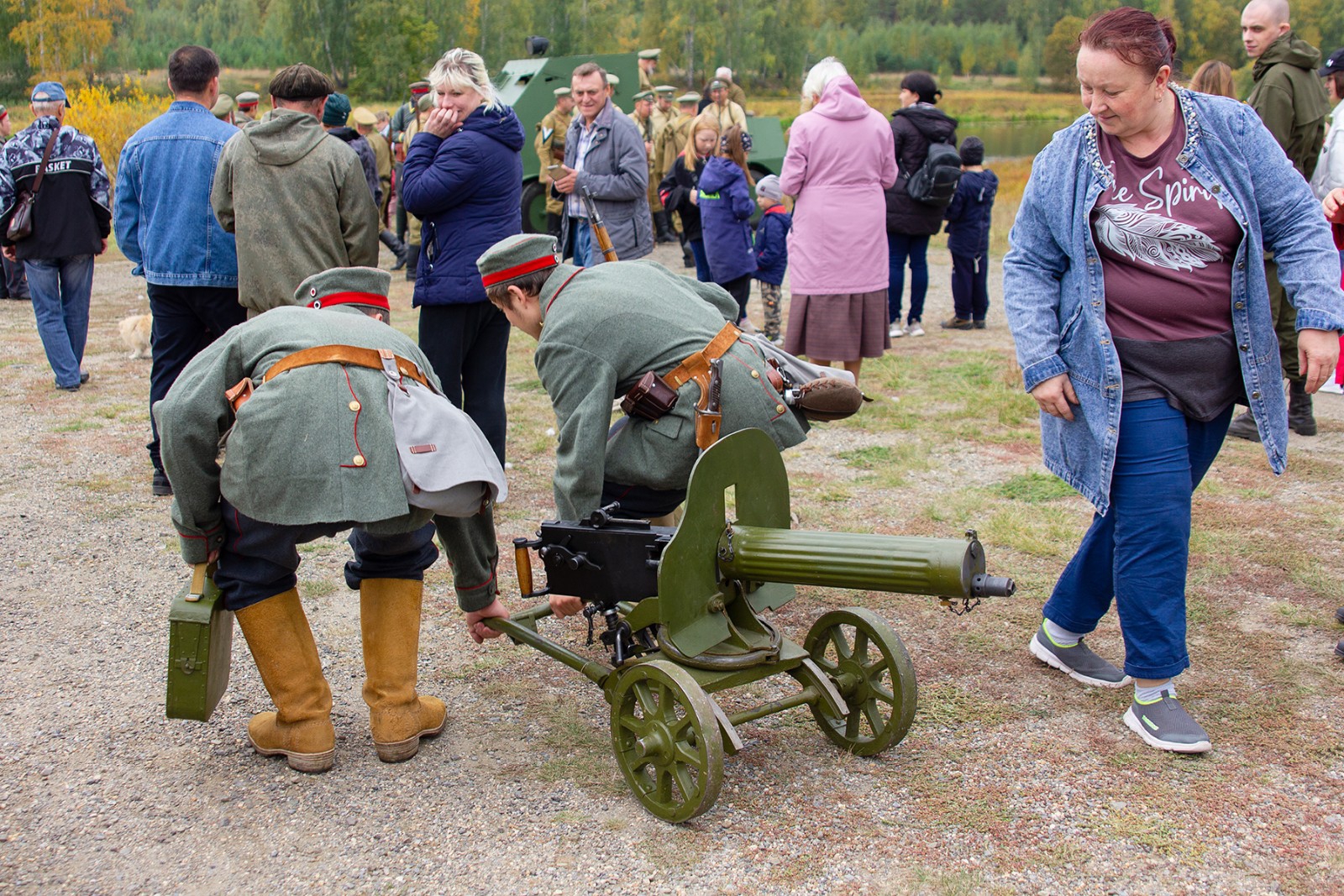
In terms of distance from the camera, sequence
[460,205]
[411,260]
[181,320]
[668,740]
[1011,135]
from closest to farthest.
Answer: [668,740] < [460,205] < [181,320] < [411,260] < [1011,135]

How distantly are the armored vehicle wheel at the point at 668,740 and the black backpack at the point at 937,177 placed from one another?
6.15 metres

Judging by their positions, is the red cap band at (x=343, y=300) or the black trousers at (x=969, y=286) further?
the black trousers at (x=969, y=286)

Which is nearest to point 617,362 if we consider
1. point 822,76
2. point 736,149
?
point 822,76

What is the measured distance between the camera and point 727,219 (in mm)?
7871

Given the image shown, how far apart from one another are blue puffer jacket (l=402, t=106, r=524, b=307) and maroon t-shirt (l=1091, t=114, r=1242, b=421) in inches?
100

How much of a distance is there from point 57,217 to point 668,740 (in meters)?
6.37

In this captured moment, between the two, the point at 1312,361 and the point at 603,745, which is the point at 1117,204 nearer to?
the point at 1312,361

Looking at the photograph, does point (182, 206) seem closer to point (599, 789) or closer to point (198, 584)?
point (198, 584)

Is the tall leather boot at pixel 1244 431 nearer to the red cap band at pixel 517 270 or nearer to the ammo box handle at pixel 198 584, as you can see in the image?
the red cap band at pixel 517 270

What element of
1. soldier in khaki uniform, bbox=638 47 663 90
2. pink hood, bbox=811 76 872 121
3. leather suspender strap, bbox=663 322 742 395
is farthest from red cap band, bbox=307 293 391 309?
soldier in khaki uniform, bbox=638 47 663 90

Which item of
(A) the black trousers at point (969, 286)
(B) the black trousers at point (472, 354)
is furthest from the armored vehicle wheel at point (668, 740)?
(A) the black trousers at point (969, 286)

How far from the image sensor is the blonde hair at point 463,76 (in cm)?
468

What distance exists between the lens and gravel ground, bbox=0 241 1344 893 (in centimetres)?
261

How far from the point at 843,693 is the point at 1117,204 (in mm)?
1506
